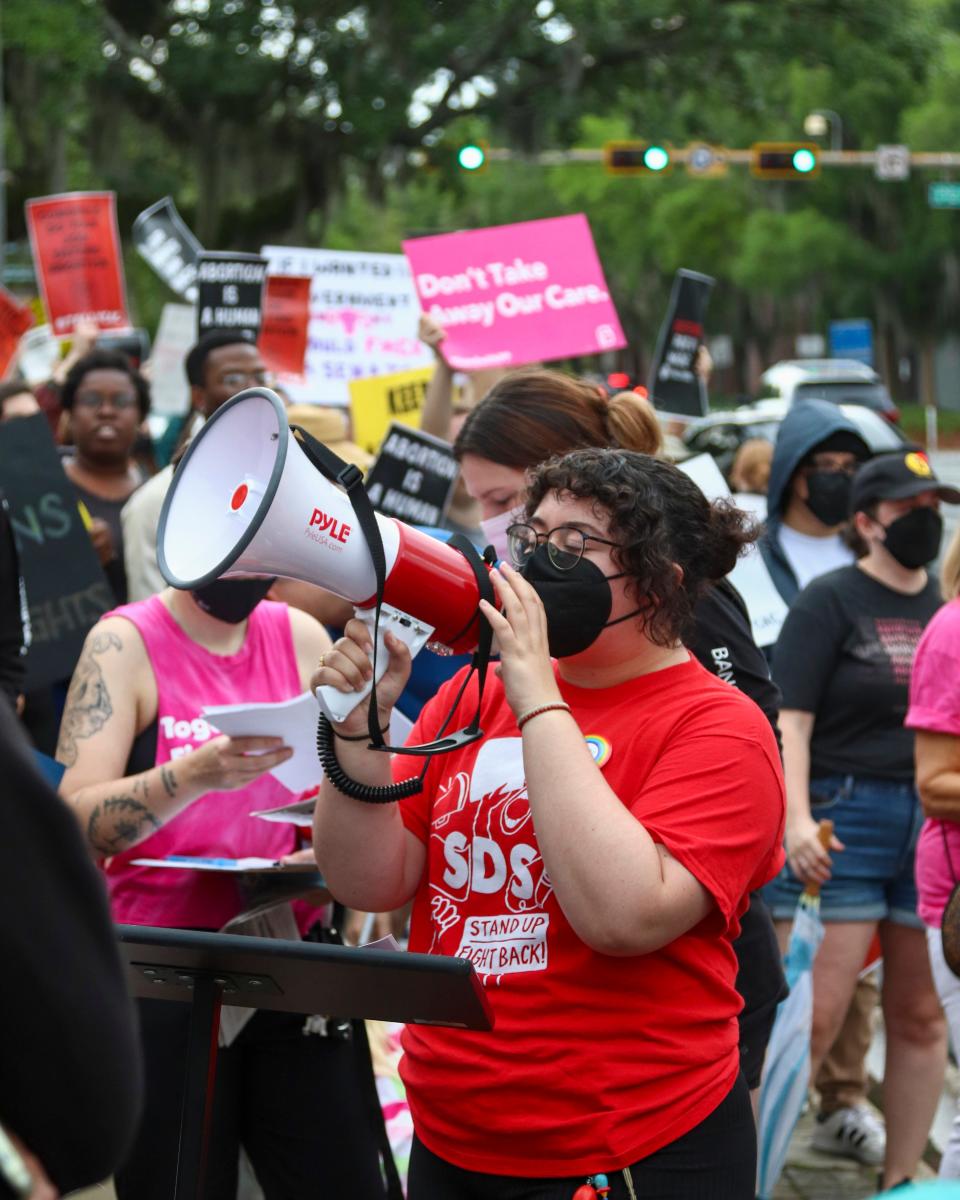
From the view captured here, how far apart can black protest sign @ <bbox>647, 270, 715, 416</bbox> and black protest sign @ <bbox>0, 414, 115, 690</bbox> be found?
3.41 meters

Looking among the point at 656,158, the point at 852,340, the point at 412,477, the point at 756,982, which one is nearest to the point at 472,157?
the point at 656,158

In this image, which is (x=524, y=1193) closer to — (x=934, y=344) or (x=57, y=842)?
(x=57, y=842)

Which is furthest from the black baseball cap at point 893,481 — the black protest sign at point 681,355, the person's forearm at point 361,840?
the black protest sign at point 681,355

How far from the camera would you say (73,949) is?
1.37m

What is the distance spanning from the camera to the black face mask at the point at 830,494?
17.7 feet

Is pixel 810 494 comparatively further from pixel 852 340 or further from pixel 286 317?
pixel 852 340

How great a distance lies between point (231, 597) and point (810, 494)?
8.87 ft

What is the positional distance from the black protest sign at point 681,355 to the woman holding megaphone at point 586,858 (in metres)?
5.21

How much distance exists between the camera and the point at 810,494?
5445mm

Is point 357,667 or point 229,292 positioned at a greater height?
point 229,292

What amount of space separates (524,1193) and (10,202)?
69.2 feet

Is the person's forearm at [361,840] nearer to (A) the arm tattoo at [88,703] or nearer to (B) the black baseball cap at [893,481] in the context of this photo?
(A) the arm tattoo at [88,703]

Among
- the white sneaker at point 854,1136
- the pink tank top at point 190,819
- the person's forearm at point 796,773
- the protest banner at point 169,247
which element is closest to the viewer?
the pink tank top at point 190,819

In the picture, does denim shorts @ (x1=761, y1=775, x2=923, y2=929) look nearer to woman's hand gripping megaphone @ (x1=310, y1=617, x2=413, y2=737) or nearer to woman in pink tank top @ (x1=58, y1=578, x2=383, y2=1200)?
woman in pink tank top @ (x1=58, y1=578, x2=383, y2=1200)
